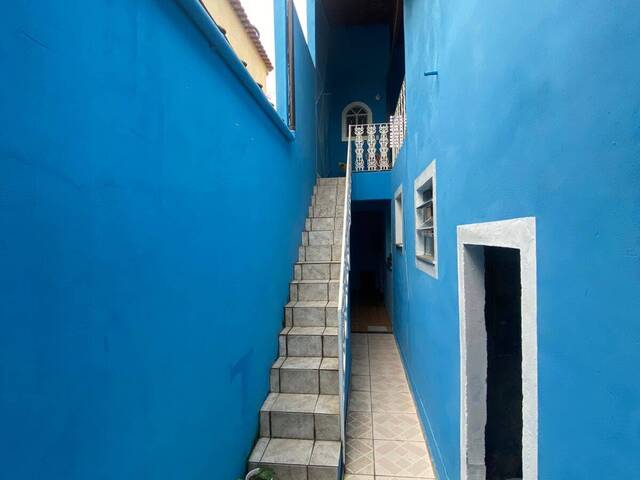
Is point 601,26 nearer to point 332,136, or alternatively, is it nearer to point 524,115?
point 524,115

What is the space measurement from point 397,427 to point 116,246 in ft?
9.57

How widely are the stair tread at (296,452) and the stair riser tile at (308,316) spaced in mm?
1047

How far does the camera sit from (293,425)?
2.42 meters

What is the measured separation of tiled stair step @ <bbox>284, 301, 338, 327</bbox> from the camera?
10.4 feet

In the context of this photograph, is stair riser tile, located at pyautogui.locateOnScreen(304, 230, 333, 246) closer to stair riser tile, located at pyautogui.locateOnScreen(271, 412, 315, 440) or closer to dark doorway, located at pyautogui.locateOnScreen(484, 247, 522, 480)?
stair riser tile, located at pyautogui.locateOnScreen(271, 412, 315, 440)

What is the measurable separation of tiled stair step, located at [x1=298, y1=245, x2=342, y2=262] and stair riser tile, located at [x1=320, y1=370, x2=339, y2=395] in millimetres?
1543

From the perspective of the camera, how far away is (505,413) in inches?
73.7

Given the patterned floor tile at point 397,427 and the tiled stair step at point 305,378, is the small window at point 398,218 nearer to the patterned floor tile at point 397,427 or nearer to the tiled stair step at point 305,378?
the patterned floor tile at point 397,427

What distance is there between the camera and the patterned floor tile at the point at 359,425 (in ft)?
9.20

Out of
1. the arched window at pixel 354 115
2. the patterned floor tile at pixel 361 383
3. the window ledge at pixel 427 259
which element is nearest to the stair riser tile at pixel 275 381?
the patterned floor tile at pixel 361 383

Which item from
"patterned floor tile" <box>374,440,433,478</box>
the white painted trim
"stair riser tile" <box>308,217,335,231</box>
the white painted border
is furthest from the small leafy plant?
the white painted trim

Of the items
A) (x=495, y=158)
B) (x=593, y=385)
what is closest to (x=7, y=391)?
(x=593, y=385)

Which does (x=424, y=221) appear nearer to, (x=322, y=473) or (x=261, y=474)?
(x=322, y=473)

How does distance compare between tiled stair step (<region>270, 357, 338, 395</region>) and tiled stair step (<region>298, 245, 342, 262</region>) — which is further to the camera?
tiled stair step (<region>298, 245, 342, 262</region>)
